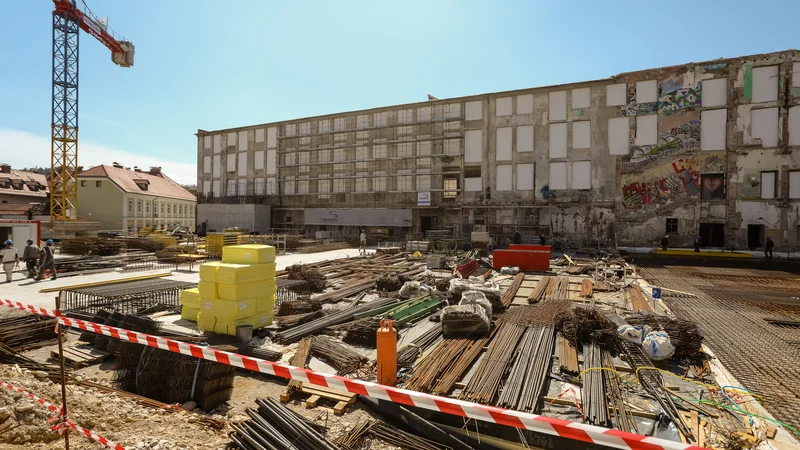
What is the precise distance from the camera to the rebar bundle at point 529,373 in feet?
14.6

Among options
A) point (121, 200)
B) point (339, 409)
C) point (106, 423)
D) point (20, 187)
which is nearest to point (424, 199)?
point (339, 409)

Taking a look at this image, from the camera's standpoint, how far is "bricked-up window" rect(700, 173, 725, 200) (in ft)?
84.8

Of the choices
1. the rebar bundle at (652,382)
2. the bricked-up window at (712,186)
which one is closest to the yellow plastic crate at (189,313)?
the rebar bundle at (652,382)

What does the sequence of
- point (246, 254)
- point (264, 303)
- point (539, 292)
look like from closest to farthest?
point (246, 254) < point (264, 303) < point (539, 292)

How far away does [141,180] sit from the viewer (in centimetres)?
4575

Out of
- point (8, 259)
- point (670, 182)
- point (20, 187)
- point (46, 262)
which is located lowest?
point (46, 262)

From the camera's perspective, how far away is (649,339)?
19.7 ft

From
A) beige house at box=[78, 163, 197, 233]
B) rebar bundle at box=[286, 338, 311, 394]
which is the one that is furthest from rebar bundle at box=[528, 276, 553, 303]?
beige house at box=[78, 163, 197, 233]

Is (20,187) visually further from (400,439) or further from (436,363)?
(400,439)

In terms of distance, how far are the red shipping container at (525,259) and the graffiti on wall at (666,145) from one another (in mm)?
16125

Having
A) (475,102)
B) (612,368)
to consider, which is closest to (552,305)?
(612,368)

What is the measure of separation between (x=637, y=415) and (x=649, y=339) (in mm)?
2100

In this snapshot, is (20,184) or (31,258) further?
(20,184)

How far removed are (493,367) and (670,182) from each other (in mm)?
28350
